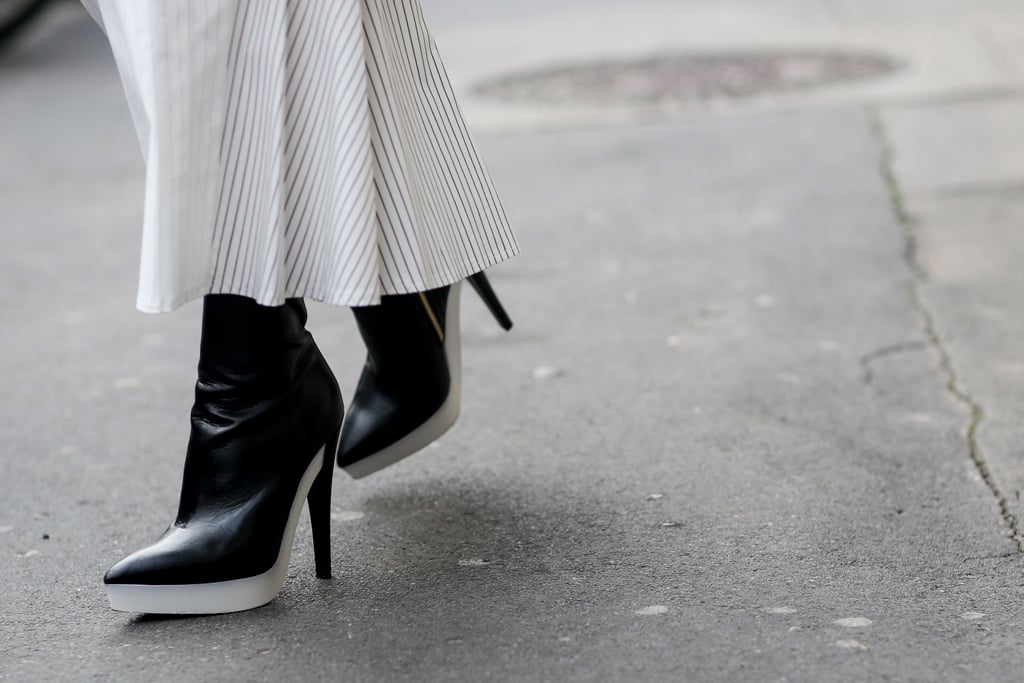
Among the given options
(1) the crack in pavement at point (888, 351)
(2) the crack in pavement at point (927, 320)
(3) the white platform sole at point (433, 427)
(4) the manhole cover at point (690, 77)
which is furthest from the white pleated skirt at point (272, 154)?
(4) the manhole cover at point (690, 77)

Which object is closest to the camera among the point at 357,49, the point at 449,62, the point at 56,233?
the point at 357,49

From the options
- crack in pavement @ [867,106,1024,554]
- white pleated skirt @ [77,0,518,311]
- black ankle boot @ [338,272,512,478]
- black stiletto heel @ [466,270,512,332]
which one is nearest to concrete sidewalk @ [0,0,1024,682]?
crack in pavement @ [867,106,1024,554]

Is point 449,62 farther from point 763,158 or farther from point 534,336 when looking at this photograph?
point 534,336

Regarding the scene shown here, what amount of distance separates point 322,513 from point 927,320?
1.64 m

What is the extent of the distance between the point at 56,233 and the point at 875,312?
8.81 ft

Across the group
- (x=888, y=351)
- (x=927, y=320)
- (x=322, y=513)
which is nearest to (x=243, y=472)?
(x=322, y=513)

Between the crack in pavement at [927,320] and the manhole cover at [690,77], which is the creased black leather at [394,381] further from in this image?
the manhole cover at [690,77]

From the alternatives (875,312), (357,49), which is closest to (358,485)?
(357,49)

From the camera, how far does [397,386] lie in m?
2.08

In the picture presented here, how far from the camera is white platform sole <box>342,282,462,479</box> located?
210cm

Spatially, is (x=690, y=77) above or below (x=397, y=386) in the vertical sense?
below

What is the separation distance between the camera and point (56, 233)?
14.5 ft

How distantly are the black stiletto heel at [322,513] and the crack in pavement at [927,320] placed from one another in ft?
3.17

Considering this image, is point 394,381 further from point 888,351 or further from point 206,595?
point 888,351
